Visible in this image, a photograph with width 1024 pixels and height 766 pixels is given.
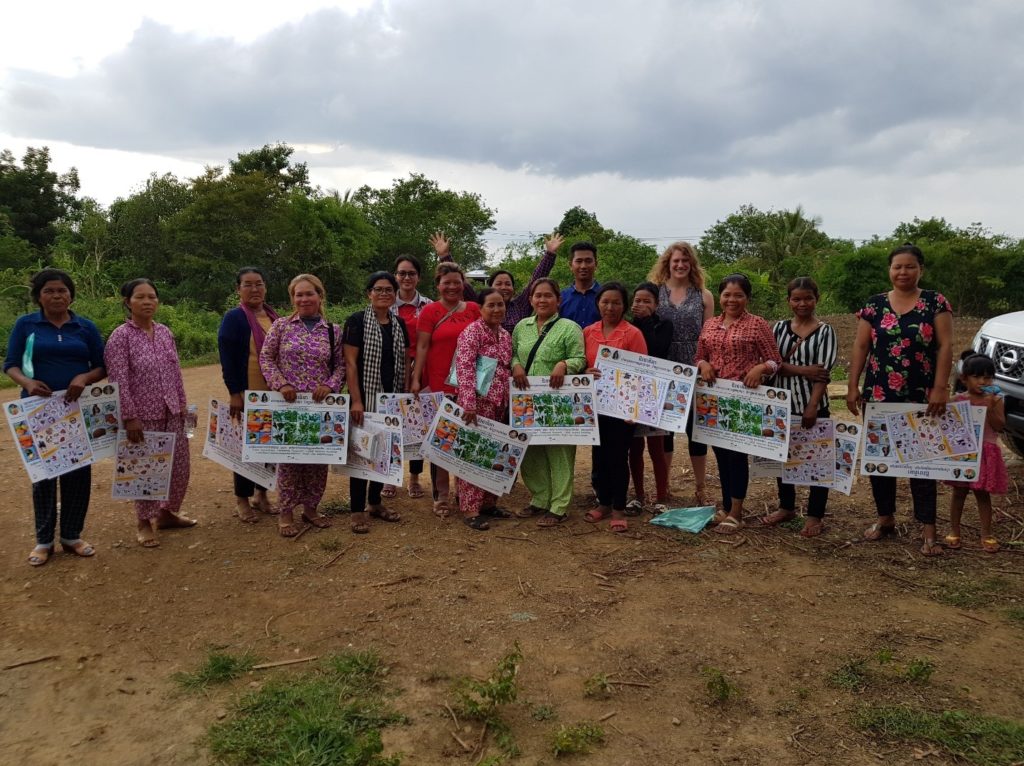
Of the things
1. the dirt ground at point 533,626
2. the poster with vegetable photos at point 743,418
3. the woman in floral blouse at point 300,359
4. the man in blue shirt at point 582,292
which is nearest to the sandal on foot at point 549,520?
the dirt ground at point 533,626

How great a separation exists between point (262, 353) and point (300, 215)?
74.0ft

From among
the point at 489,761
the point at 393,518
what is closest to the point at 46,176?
the point at 393,518

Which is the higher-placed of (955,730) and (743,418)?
(743,418)

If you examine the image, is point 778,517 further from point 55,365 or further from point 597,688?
point 55,365

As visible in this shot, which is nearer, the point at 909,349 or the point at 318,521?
the point at 909,349

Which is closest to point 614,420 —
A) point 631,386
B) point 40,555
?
point 631,386

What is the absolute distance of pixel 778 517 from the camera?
5.11m

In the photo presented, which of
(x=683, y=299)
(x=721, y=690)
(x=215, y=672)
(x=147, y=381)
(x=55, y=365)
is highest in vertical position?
(x=683, y=299)

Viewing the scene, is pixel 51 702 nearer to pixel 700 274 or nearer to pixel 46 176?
pixel 700 274

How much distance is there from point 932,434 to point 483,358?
2.93m

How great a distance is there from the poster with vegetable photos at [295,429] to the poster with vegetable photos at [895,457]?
11.3ft

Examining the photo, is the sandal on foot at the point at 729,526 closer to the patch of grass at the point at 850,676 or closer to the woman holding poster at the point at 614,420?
the woman holding poster at the point at 614,420

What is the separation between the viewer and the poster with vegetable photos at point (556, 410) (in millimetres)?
4906

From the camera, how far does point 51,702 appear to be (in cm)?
314
